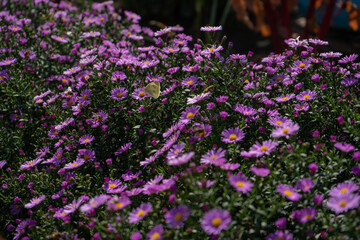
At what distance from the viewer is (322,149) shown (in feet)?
5.17

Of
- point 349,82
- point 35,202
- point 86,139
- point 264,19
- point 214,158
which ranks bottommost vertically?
point 264,19

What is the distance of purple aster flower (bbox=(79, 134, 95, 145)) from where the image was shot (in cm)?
194

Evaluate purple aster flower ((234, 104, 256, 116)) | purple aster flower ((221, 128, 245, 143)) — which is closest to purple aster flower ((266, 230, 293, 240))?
purple aster flower ((221, 128, 245, 143))

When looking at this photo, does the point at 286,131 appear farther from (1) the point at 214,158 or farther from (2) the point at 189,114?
(2) the point at 189,114

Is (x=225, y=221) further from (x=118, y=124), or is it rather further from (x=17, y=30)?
(x=17, y=30)

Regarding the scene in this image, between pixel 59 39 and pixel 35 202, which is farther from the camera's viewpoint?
pixel 59 39

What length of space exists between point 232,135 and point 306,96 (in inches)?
16.4

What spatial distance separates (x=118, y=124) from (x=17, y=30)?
115 cm

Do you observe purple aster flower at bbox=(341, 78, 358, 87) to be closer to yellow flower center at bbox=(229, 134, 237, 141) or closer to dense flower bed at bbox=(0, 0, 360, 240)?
dense flower bed at bbox=(0, 0, 360, 240)

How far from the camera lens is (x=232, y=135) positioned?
1658 millimetres

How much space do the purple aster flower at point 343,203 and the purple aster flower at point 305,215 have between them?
68 mm

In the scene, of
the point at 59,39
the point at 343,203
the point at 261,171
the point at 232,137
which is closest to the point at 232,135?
the point at 232,137

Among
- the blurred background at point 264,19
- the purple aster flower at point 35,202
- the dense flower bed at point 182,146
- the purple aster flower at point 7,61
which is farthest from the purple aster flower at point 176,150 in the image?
the blurred background at point 264,19

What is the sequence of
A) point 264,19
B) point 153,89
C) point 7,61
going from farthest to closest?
point 264,19
point 7,61
point 153,89
